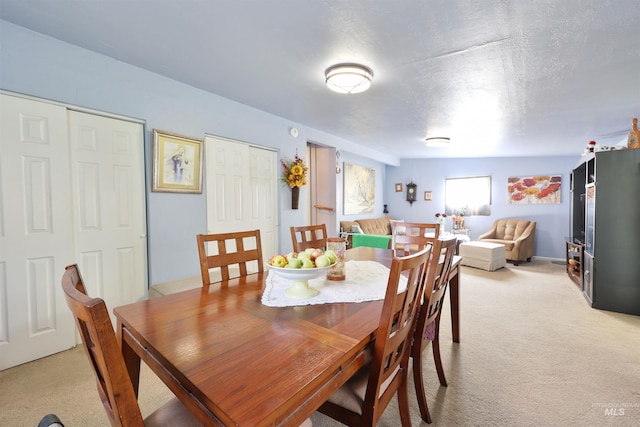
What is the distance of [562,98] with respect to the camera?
296 centimetres

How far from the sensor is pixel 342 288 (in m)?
1.49

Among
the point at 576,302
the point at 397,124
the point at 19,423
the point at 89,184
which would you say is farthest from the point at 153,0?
the point at 576,302

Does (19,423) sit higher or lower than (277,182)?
lower

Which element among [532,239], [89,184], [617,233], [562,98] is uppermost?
[562,98]

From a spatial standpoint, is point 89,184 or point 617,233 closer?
point 89,184

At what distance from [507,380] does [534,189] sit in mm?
5908

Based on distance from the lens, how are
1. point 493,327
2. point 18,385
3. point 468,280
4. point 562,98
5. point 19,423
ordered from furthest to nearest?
point 468,280
point 562,98
point 493,327
point 18,385
point 19,423

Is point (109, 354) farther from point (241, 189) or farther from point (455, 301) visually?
point (241, 189)

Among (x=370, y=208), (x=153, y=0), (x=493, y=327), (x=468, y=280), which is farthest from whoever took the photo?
(x=370, y=208)

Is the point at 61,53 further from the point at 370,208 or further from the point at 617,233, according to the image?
the point at 370,208

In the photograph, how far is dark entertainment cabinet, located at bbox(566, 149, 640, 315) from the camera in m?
2.95

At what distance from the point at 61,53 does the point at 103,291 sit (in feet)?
6.26

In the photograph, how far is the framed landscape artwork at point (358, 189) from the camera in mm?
6176

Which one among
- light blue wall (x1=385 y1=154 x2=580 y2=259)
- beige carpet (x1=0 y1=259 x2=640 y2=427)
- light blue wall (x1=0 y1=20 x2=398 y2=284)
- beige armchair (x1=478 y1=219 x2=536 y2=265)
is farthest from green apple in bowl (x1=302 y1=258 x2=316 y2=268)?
light blue wall (x1=385 y1=154 x2=580 y2=259)
